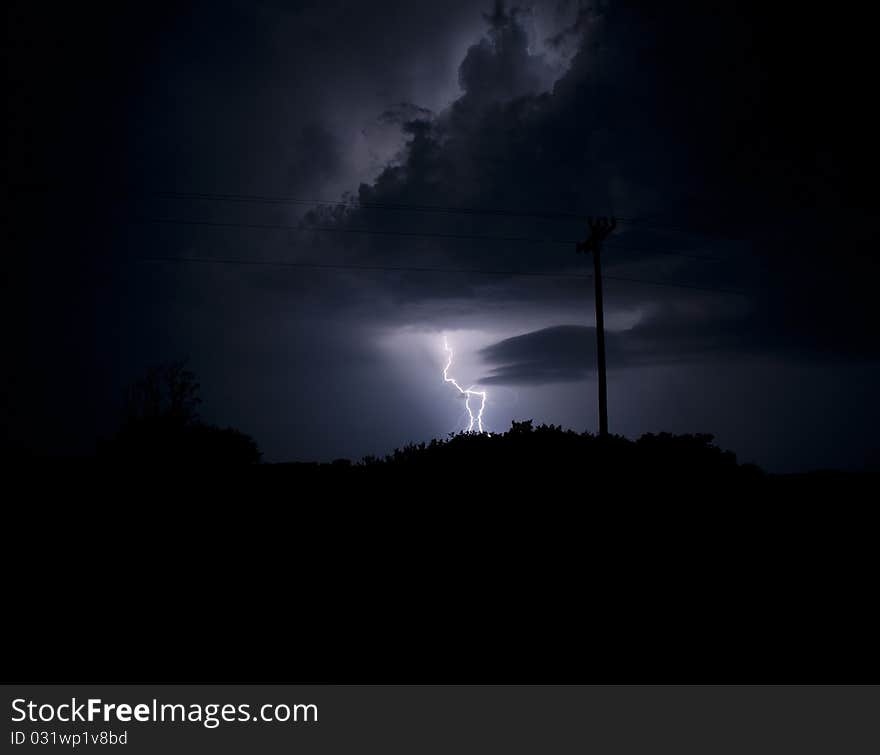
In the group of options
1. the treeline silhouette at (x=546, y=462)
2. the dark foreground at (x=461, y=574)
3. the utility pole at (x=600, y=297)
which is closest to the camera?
the dark foreground at (x=461, y=574)

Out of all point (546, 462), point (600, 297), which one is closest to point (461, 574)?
point (546, 462)

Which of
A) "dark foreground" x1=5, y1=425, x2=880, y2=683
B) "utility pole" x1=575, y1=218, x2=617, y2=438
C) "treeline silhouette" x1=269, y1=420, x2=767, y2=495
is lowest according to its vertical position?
"dark foreground" x1=5, y1=425, x2=880, y2=683

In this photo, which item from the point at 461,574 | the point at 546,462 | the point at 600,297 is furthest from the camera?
the point at 600,297

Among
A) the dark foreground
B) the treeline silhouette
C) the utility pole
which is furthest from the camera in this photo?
the utility pole

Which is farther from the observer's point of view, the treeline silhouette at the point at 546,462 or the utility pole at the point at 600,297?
the utility pole at the point at 600,297

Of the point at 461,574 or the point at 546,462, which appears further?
the point at 546,462

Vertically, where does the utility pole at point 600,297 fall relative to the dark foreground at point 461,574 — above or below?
above

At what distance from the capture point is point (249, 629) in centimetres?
575

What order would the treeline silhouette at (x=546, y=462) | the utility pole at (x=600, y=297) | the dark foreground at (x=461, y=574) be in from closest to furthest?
the dark foreground at (x=461, y=574) < the treeline silhouette at (x=546, y=462) < the utility pole at (x=600, y=297)

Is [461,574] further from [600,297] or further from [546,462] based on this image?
[600,297]

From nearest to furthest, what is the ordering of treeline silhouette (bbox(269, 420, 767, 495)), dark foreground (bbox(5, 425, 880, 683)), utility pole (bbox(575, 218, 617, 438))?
dark foreground (bbox(5, 425, 880, 683)) → treeline silhouette (bbox(269, 420, 767, 495)) → utility pole (bbox(575, 218, 617, 438))

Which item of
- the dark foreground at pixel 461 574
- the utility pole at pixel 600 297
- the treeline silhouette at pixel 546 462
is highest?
the utility pole at pixel 600 297

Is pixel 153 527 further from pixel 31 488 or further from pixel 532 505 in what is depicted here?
pixel 532 505

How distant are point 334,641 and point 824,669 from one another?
5429mm
